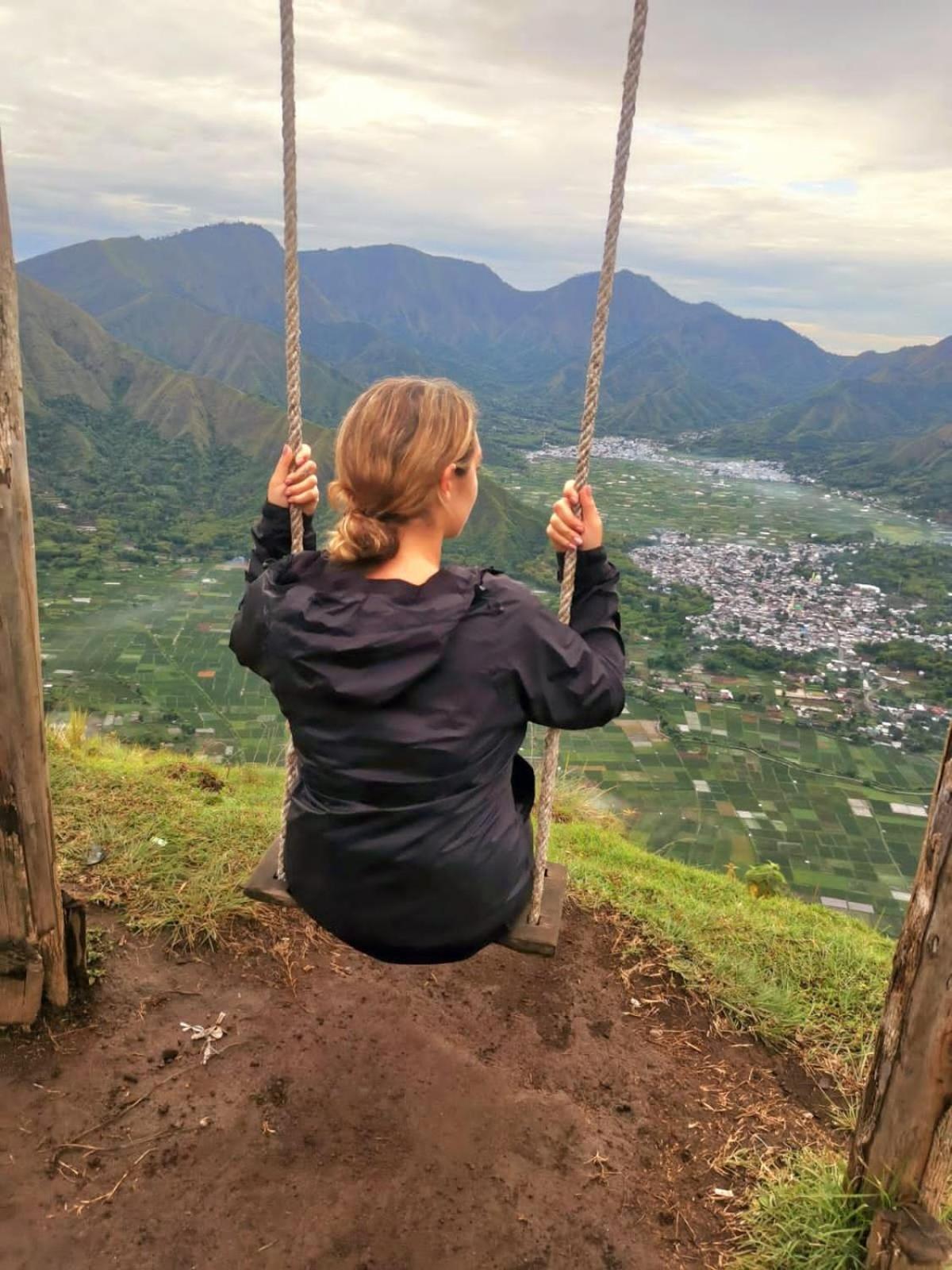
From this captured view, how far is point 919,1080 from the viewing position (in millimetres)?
2256

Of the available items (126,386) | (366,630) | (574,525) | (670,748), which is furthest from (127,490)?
(366,630)

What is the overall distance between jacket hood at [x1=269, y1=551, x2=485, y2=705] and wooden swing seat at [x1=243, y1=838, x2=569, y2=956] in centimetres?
95

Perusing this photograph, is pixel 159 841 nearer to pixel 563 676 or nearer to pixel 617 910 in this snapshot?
pixel 617 910

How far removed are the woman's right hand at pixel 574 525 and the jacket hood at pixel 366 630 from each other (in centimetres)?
52

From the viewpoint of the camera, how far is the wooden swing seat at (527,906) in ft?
8.35

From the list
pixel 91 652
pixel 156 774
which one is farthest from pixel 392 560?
pixel 91 652

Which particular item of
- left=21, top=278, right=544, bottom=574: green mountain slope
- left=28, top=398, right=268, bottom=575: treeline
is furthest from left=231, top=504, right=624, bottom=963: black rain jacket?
left=28, top=398, right=268, bottom=575: treeline

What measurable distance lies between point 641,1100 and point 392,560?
8.09 feet

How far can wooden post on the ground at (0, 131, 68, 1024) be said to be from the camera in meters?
2.59

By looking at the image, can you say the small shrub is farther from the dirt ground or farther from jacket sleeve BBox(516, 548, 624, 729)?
jacket sleeve BBox(516, 548, 624, 729)

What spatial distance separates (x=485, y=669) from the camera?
1811 millimetres

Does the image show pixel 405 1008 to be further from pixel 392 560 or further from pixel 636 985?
pixel 392 560

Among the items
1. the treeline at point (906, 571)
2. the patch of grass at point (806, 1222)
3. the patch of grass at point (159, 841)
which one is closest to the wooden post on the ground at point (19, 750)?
the patch of grass at point (159, 841)

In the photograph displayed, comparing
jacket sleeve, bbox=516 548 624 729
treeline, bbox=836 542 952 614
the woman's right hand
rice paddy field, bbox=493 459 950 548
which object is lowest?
treeline, bbox=836 542 952 614
